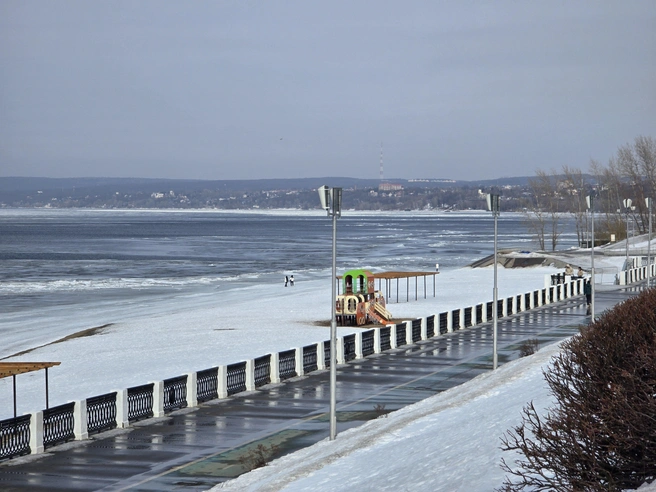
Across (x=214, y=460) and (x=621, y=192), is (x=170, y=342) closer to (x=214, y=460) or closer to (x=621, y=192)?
(x=214, y=460)

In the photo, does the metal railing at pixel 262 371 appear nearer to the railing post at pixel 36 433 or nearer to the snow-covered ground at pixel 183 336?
the snow-covered ground at pixel 183 336

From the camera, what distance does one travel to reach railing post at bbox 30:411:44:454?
17.5m

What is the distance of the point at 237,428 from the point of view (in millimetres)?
19688

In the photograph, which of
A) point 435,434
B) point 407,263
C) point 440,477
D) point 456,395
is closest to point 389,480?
point 440,477

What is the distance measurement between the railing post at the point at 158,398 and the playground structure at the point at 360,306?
19.3m

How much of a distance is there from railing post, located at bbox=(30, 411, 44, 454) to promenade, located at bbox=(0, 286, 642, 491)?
0.22m

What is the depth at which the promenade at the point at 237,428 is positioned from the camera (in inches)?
619

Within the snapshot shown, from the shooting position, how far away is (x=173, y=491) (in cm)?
1466

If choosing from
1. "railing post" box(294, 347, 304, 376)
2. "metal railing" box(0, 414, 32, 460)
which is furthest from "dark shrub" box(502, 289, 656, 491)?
"railing post" box(294, 347, 304, 376)

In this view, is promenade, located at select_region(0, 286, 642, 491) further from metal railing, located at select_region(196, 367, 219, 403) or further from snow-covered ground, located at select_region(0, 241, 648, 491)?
snow-covered ground, located at select_region(0, 241, 648, 491)

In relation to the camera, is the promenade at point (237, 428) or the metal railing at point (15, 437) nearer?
the promenade at point (237, 428)

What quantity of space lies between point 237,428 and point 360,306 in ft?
69.0

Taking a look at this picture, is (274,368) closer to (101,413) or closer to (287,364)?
(287,364)

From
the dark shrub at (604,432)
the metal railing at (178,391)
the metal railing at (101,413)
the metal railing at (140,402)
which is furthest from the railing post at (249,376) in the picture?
the dark shrub at (604,432)
